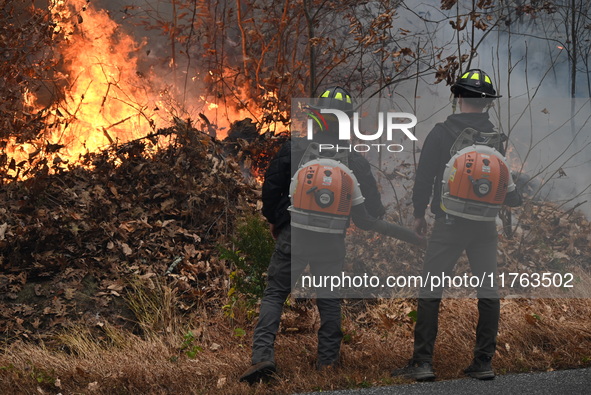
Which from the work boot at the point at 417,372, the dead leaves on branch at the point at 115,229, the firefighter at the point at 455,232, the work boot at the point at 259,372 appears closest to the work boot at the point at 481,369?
the firefighter at the point at 455,232

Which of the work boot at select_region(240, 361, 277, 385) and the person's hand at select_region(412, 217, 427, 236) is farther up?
the person's hand at select_region(412, 217, 427, 236)

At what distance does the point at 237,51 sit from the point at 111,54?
2.15 m

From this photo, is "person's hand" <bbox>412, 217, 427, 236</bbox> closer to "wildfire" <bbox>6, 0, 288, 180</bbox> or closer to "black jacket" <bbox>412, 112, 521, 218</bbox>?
"black jacket" <bbox>412, 112, 521, 218</bbox>

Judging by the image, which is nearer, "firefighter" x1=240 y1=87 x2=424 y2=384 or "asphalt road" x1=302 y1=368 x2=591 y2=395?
"asphalt road" x1=302 y1=368 x2=591 y2=395

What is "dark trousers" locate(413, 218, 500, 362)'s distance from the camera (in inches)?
234

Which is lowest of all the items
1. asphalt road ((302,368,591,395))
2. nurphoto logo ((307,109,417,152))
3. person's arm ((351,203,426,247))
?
asphalt road ((302,368,591,395))

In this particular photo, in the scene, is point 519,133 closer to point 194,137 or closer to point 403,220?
point 403,220

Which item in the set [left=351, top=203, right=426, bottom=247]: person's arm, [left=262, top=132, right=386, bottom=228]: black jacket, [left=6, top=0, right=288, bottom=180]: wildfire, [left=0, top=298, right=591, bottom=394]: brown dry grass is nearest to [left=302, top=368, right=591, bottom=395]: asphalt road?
[left=0, top=298, right=591, bottom=394]: brown dry grass

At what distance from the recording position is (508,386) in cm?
583

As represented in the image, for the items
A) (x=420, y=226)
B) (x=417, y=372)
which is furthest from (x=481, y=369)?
(x=420, y=226)

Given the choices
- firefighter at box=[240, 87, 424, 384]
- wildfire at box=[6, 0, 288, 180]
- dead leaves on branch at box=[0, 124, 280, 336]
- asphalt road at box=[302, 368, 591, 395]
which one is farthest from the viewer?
wildfire at box=[6, 0, 288, 180]

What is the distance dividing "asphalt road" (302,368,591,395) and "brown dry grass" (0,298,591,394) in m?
0.18

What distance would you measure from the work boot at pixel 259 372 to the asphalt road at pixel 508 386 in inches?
14.7

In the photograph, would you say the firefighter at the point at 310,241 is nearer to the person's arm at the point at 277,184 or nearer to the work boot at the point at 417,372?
the person's arm at the point at 277,184
